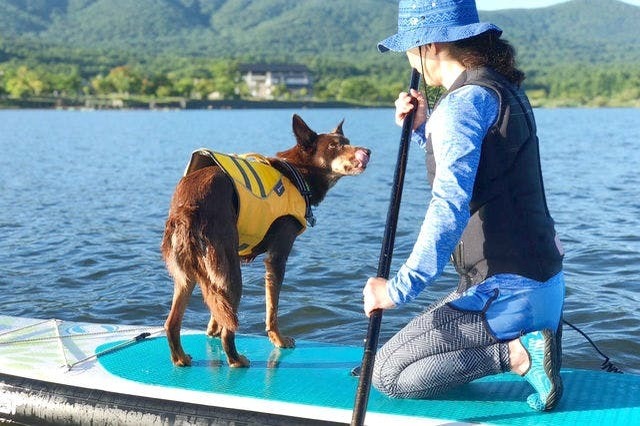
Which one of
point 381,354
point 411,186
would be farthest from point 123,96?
point 381,354

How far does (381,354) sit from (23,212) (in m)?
15.1

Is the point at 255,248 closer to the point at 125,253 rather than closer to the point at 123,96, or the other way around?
the point at 125,253

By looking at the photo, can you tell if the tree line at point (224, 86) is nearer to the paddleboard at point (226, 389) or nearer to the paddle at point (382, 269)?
the paddleboard at point (226, 389)

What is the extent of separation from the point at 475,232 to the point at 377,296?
717mm

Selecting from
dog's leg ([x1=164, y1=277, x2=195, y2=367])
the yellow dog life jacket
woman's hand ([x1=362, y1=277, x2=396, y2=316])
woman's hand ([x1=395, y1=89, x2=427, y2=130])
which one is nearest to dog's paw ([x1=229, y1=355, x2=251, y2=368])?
dog's leg ([x1=164, y1=277, x2=195, y2=367])

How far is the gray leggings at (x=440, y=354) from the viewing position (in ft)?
15.0

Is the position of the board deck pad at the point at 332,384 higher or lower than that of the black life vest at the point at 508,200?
lower

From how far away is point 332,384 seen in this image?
5.41 meters

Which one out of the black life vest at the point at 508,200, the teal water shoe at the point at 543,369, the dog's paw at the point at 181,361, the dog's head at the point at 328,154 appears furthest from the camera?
the dog's head at the point at 328,154

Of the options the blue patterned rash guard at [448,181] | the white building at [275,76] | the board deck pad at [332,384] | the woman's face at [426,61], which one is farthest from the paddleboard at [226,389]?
the white building at [275,76]

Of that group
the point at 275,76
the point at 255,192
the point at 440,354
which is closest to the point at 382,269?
the point at 440,354

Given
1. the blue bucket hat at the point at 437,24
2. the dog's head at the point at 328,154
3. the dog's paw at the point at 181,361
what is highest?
the blue bucket hat at the point at 437,24

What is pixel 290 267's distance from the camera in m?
12.1

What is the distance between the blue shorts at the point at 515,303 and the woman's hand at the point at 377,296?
65cm
